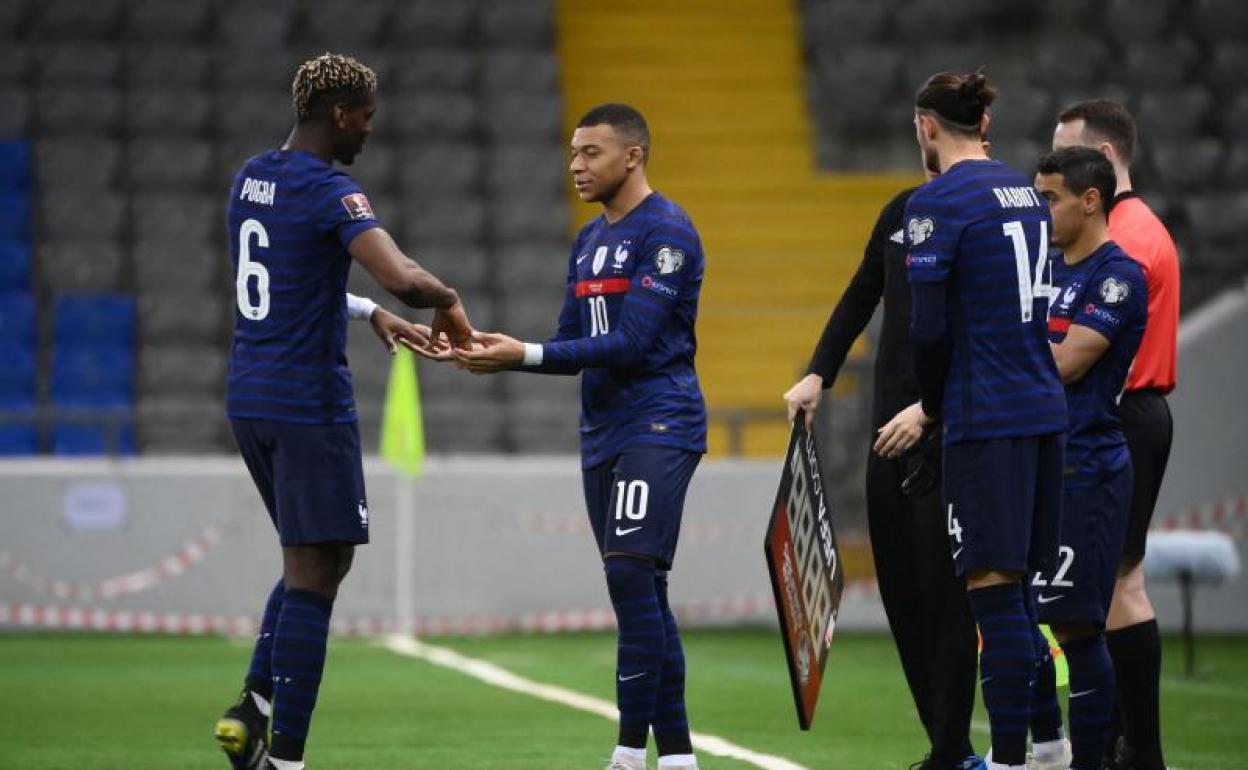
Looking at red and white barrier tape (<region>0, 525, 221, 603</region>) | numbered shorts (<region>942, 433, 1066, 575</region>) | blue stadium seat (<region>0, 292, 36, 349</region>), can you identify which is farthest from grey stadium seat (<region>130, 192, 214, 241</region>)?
numbered shorts (<region>942, 433, 1066, 575</region>)

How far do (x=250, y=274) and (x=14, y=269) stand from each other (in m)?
11.1

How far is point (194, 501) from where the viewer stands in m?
14.4

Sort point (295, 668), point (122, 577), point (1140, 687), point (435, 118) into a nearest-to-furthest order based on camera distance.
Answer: point (295, 668) < point (1140, 687) < point (122, 577) < point (435, 118)

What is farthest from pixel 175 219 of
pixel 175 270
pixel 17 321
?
pixel 17 321

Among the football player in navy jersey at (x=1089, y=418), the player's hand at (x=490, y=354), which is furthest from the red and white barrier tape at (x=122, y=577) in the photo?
the football player in navy jersey at (x=1089, y=418)

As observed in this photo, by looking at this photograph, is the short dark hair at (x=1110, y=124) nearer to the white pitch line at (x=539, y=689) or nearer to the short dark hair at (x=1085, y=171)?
the short dark hair at (x=1085, y=171)

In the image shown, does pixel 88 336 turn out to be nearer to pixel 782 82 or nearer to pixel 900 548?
pixel 782 82

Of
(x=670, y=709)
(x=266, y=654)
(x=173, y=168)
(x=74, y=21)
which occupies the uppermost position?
(x=74, y=21)

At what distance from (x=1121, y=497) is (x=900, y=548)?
691 mm

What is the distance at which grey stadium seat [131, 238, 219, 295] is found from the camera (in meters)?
16.8

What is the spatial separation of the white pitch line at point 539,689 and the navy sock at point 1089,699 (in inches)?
49.0

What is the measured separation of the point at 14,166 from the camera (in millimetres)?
17719

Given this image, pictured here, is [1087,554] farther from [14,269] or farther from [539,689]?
[14,269]

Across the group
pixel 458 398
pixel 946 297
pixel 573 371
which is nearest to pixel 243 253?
pixel 573 371
